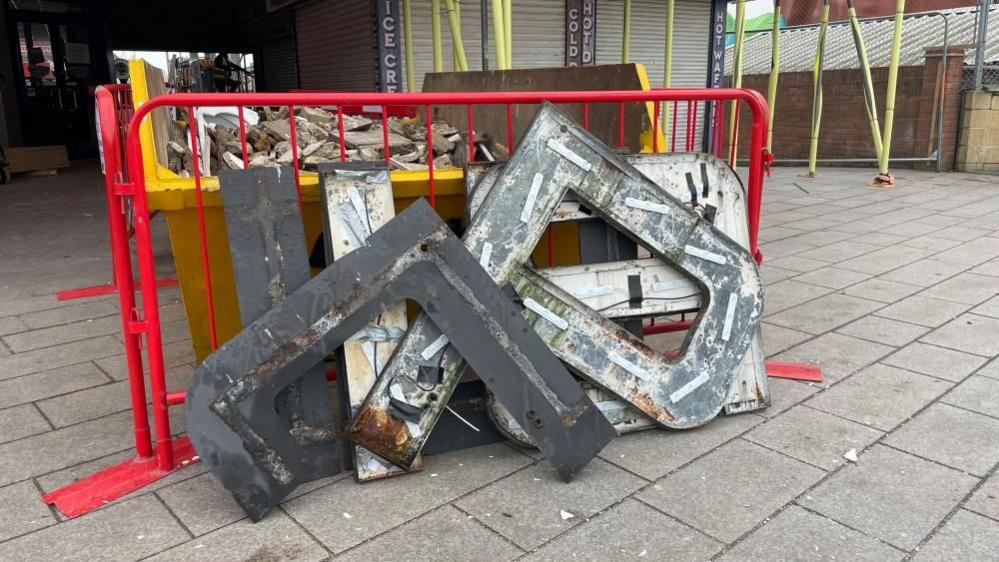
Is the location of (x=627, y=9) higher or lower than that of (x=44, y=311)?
higher

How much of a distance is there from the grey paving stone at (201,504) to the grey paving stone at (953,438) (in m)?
2.79

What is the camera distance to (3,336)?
4.93 m

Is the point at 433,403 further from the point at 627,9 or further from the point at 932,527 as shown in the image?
the point at 627,9

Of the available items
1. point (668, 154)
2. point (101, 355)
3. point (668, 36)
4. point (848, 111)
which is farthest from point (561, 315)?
point (848, 111)

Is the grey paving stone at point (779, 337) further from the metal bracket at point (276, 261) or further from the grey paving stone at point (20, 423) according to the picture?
the grey paving stone at point (20, 423)

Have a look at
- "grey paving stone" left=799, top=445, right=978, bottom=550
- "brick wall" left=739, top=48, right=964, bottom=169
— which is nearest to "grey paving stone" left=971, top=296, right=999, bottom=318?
"grey paving stone" left=799, top=445, right=978, bottom=550

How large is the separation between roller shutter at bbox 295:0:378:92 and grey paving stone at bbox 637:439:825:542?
8897 millimetres

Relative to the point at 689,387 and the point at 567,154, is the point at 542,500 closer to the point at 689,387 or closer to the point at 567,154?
the point at 689,387

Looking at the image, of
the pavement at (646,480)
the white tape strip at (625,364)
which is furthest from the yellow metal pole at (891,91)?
the white tape strip at (625,364)

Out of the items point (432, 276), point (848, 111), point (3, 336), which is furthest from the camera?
point (848, 111)

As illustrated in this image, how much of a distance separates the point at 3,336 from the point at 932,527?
5318 millimetres

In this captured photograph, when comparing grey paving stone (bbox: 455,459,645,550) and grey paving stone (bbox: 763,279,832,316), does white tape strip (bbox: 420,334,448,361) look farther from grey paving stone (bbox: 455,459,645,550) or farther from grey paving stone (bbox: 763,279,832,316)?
grey paving stone (bbox: 763,279,832,316)

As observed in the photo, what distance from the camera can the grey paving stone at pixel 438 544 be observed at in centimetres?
253

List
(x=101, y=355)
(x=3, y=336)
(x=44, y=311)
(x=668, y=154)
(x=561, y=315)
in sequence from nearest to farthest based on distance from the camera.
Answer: (x=561, y=315)
(x=668, y=154)
(x=101, y=355)
(x=3, y=336)
(x=44, y=311)
